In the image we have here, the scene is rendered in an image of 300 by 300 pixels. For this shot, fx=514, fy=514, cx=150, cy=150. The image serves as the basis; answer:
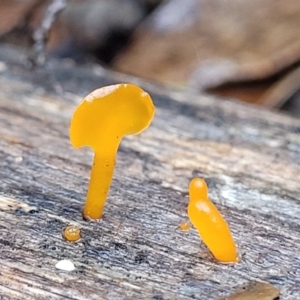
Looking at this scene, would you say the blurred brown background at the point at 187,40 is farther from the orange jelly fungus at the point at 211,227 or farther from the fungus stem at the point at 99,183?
the orange jelly fungus at the point at 211,227

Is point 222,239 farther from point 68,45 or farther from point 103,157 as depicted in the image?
point 68,45

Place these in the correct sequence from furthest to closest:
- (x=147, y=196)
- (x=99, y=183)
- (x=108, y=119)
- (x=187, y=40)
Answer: (x=187, y=40) < (x=147, y=196) < (x=99, y=183) < (x=108, y=119)

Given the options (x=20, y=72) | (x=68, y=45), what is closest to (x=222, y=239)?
(x=20, y=72)

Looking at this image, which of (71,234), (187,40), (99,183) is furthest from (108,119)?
(187,40)

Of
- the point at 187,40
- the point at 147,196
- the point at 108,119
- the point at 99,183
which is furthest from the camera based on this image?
the point at 187,40

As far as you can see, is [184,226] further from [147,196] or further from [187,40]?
[187,40]

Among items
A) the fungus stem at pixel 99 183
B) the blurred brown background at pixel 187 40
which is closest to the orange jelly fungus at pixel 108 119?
the fungus stem at pixel 99 183
